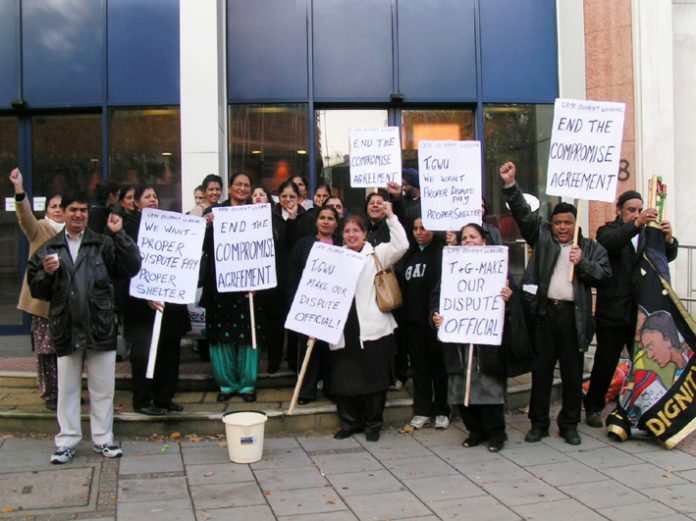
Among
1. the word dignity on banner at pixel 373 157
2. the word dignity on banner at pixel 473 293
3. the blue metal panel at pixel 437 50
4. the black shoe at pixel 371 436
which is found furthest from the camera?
the blue metal panel at pixel 437 50

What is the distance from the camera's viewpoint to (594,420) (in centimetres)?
637

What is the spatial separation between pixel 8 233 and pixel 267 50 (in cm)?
457

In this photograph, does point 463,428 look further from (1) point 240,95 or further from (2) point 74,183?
(2) point 74,183

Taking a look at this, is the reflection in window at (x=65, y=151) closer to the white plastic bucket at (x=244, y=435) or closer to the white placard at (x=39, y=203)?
the white placard at (x=39, y=203)

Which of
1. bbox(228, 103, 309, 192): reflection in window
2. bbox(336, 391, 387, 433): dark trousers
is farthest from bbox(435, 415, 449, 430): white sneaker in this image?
bbox(228, 103, 309, 192): reflection in window

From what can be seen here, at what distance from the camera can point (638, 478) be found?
5082 mm

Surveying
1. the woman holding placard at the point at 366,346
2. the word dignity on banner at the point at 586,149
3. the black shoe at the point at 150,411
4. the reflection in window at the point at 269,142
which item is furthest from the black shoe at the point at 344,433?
the reflection in window at the point at 269,142

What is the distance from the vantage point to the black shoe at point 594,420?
6.36m

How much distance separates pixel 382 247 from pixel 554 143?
1.73m

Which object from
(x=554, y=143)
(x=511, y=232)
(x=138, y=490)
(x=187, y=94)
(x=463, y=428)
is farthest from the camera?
(x=511, y=232)

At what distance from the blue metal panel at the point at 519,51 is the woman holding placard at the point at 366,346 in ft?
17.3

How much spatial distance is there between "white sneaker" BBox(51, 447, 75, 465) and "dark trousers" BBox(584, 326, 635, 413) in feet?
15.0

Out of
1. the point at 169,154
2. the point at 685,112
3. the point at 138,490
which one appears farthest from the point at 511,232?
the point at 138,490

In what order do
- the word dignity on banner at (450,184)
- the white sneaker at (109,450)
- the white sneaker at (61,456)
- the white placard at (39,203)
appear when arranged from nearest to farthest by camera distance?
the white sneaker at (61,456)
the white sneaker at (109,450)
the word dignity on banner at (450,184)
the white placard at (39,203)
